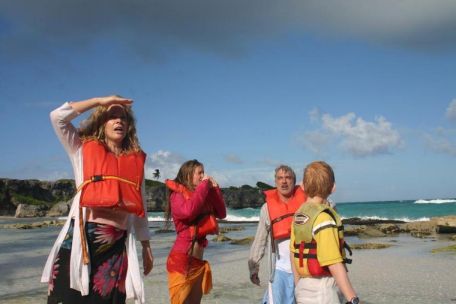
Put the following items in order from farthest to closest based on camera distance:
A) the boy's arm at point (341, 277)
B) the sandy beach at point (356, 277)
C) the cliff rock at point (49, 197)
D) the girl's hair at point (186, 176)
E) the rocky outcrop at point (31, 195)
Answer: the rocky outcrop at point (31, 195)
the cliff rock at point (49, 197)
the sandy beach at point (356, 277)
the girl's hair at point (186, 176)
the boy's arm at point (341, 277)

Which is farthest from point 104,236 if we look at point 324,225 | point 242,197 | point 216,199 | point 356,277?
point 242,197

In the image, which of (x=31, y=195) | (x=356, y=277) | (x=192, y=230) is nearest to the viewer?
(x=192, y=230)

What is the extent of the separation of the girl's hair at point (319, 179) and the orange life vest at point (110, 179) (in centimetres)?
128

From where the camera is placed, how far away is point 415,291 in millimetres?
10008

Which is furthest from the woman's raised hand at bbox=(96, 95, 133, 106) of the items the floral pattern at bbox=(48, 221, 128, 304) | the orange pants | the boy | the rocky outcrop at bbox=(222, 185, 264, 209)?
the rocky outcrop at bbox=(222, 185, 264, 209)

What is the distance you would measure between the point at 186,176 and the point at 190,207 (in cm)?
51

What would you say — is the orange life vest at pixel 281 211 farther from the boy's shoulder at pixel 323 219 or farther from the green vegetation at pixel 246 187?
the green vegetation at pixel 246 187

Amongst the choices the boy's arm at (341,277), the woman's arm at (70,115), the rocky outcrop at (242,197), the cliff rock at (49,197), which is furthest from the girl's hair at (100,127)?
the rocky outcrop at (242,197)

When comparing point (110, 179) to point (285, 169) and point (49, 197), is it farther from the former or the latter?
point (49, 197)

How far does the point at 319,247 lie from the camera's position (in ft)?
11.6

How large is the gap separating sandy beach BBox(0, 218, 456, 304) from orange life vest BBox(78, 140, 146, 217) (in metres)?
5.86

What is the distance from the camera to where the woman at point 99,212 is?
3.47 metres

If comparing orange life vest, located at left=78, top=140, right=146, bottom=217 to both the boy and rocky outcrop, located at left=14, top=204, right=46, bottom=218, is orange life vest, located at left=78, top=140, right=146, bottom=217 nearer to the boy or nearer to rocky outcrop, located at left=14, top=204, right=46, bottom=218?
the boy

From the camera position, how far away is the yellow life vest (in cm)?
363
